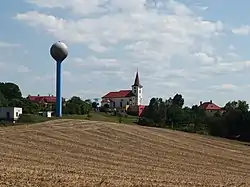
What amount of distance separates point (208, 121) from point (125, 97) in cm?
9697

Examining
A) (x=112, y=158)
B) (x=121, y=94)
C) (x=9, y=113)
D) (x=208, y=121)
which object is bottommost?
(x=112, y=158)

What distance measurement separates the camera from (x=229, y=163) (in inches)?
1516

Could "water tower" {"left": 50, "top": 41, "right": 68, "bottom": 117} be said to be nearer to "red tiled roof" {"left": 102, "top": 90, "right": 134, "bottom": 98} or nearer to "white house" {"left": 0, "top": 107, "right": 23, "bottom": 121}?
"white house" {"left": 0, "top": 107, "right": 23, "bottom": 121}

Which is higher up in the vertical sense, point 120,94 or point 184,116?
point 120,94

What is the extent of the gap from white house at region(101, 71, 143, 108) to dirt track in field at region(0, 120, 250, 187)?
416 ft

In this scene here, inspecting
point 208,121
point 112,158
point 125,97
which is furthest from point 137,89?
point 112,158

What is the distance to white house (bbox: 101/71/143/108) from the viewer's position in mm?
184012

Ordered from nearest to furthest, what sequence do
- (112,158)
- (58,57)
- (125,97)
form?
(112,158)
(58,57)
(125,97)

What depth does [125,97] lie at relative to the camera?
186 meters

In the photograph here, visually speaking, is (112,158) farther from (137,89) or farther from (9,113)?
(137,89)

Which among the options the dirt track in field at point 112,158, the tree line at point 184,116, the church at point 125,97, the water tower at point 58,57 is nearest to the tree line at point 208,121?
the tree line at point 184,116

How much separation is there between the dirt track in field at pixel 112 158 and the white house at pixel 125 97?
12684 cm

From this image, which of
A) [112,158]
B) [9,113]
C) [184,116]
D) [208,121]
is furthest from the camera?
[184,116]

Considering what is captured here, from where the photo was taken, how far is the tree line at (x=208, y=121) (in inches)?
3238
